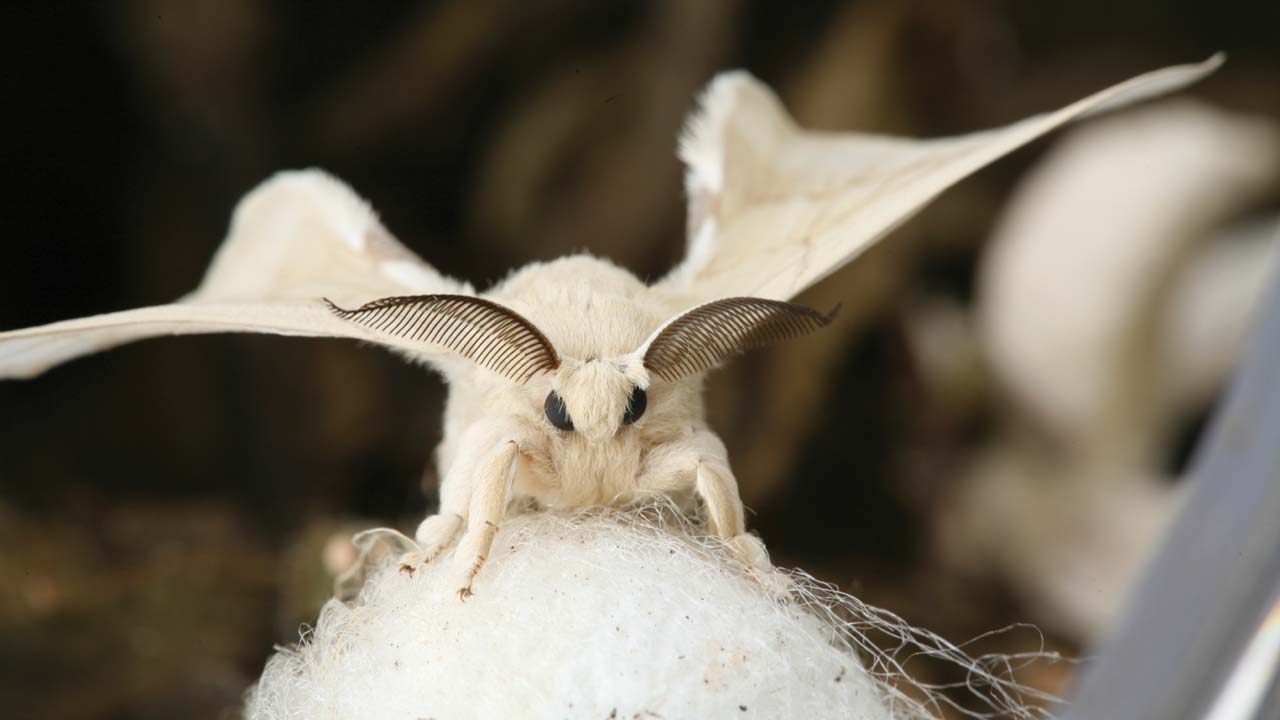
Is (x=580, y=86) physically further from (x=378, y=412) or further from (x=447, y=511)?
(x=447, y=511)

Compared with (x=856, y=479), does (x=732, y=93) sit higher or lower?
higher

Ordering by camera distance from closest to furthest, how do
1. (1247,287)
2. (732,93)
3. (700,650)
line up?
1. (700,650)
2. (732,93)
3. (1247,287)

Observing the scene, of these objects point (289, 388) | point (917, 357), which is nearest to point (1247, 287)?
point (917, 357)

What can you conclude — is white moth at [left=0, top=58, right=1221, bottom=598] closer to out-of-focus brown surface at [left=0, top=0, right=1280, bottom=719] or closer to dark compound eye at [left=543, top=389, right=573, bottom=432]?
dark compound eye at [left=543, top=389, right=573, bottom=432]

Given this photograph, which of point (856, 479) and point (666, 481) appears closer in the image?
point (666, 481)

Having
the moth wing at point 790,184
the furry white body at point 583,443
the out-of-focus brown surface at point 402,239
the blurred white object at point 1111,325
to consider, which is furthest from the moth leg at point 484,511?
the blurred white object at point 1111,325

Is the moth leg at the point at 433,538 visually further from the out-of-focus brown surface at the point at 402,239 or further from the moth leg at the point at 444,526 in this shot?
the out-of-focus brown surface at the point at 402,239

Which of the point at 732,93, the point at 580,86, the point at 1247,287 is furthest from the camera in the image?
the point at 580,86

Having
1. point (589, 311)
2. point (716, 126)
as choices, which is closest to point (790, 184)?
point (716, 126)

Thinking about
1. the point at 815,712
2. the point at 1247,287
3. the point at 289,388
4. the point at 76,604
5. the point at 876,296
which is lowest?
the point at 76,604
